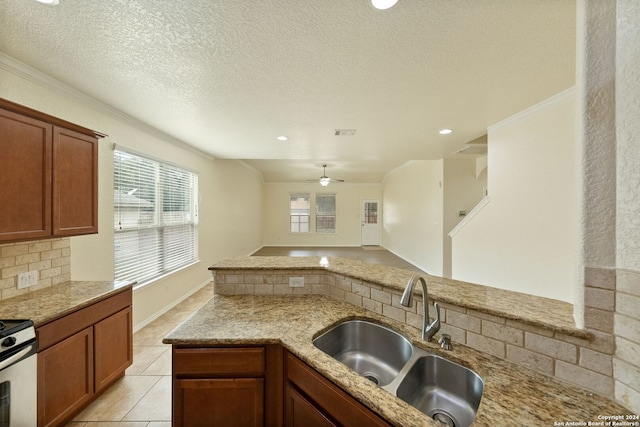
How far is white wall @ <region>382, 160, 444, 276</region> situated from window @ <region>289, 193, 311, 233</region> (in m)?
3.17

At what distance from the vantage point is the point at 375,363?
4.26 ft

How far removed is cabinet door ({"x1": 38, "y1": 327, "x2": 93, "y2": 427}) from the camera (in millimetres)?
1372

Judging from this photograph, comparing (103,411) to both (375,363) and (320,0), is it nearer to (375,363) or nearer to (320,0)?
(375,363)

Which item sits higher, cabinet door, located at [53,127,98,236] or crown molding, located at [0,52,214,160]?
crown molding, located at [0,52,214,160]

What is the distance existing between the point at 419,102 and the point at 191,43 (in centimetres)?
198

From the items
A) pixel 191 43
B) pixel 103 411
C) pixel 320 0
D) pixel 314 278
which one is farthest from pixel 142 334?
pixel 320 0

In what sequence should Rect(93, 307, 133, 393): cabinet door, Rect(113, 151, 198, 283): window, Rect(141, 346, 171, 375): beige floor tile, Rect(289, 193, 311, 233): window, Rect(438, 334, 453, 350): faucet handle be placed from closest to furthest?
Rect(438, 334, 453, 350): faucet handle, Rect(93, 307, 133, 393): cabinet door, Rect(141, 346, 171, 375): beige floor tile, Rect(113, 151, 198, 283): window, Rect(289, 193, 311, 233): window

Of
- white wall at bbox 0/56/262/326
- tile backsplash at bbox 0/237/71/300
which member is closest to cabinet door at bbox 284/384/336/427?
tile backsplash at bbox 0/237/71/300

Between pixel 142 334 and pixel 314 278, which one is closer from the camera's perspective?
pixel 314 278

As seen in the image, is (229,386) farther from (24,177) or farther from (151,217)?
(151,217)

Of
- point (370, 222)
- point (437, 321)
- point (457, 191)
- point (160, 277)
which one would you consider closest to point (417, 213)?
point (457, 191)

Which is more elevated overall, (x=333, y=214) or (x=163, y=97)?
(x=163, y=97)

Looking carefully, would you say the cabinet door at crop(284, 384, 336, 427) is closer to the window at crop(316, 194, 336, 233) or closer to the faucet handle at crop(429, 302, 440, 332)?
the faucet handle at crop(429, 302, 440, 332)

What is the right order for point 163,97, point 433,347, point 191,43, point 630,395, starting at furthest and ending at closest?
point 163,97
point 191,43
point 433,347
point 630,395
